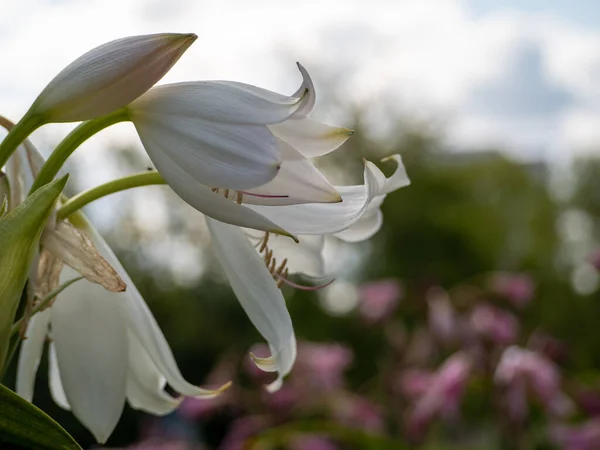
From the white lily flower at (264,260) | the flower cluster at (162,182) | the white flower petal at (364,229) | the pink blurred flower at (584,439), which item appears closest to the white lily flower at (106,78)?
the flower cluster at (162,182)

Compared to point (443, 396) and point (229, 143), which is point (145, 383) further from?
point (443, 396)

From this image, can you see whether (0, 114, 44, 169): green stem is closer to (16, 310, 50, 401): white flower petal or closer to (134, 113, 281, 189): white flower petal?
(134, 113, 281, 189): white flower petal

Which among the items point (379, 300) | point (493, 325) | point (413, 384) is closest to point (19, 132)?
point (493, 325)

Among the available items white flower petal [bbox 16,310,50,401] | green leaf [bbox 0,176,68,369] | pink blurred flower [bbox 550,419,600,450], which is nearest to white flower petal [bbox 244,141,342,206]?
green leaf [bbox 0,176,68,369]

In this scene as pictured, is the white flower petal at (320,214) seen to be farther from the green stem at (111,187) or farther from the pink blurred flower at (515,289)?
the pink blurred flower at (515,289)

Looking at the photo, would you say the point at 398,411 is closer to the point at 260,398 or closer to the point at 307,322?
the point at 260,398

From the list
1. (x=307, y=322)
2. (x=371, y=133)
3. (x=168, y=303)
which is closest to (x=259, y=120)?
(x=307, y=322)
